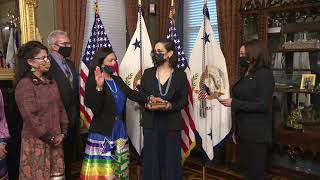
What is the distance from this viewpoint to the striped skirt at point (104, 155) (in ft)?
8.79

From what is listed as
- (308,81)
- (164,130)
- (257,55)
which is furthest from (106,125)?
(308,81)

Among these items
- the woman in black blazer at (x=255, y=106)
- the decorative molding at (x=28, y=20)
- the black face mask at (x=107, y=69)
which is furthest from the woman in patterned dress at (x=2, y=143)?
the woman in black blazer at (x=255, y=106)

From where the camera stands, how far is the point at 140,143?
3.36m

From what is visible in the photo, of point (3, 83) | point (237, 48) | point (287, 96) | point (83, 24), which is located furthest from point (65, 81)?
point (287, 96)

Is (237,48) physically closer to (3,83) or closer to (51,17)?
(51,17)

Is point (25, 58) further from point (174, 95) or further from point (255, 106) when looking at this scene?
point (255, 106)

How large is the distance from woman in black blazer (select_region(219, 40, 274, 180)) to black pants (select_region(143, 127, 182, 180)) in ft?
1.83

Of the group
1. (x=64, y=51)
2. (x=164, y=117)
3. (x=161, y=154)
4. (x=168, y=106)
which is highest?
(x=64, y=51)

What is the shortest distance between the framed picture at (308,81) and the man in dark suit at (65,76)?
234 centimetres

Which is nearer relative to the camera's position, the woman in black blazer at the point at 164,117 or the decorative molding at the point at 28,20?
the woman in black blazer at the point at 164,117

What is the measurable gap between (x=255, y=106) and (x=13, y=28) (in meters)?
2.51

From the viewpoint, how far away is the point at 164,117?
280cm

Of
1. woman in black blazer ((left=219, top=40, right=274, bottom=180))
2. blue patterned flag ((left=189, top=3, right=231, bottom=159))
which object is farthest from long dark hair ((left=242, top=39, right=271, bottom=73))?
blue patterned flag ((left=189, top=3, right=231, bottom=159))

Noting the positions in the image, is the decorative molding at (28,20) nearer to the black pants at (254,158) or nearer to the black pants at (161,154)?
the black pants at (161,154)
